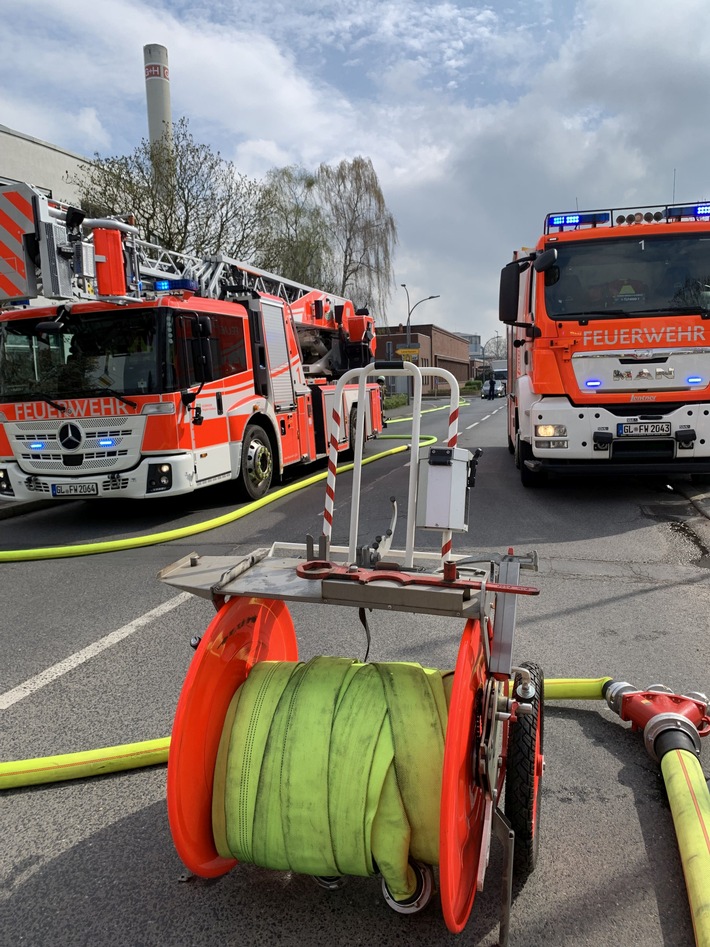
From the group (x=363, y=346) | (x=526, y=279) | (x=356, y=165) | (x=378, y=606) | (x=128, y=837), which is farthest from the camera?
(x=356, y=165)

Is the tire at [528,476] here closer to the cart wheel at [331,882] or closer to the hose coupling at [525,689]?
the hose coupling at [525,689]

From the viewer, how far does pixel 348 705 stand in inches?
83.7

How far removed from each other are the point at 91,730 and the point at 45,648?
127 centimetres

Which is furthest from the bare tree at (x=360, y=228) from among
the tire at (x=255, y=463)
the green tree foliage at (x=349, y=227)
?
the tire at (x=255, y=463)

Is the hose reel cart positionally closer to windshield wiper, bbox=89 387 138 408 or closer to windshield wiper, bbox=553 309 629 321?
windshield wiper, bbox=89 387 138 408

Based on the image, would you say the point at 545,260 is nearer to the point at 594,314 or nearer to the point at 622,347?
the point at 594,314

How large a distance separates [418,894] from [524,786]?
46 cm

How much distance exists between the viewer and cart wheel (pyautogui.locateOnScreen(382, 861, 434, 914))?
2.09m

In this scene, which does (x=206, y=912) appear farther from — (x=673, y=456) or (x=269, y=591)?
(x=673, y=456)

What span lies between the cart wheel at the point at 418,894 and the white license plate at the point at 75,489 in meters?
6.19

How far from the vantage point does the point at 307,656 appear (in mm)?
3988

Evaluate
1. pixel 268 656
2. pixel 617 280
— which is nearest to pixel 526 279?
pixel 617 280

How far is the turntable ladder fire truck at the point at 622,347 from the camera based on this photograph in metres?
7.51

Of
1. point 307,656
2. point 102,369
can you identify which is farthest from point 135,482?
point 307,656
